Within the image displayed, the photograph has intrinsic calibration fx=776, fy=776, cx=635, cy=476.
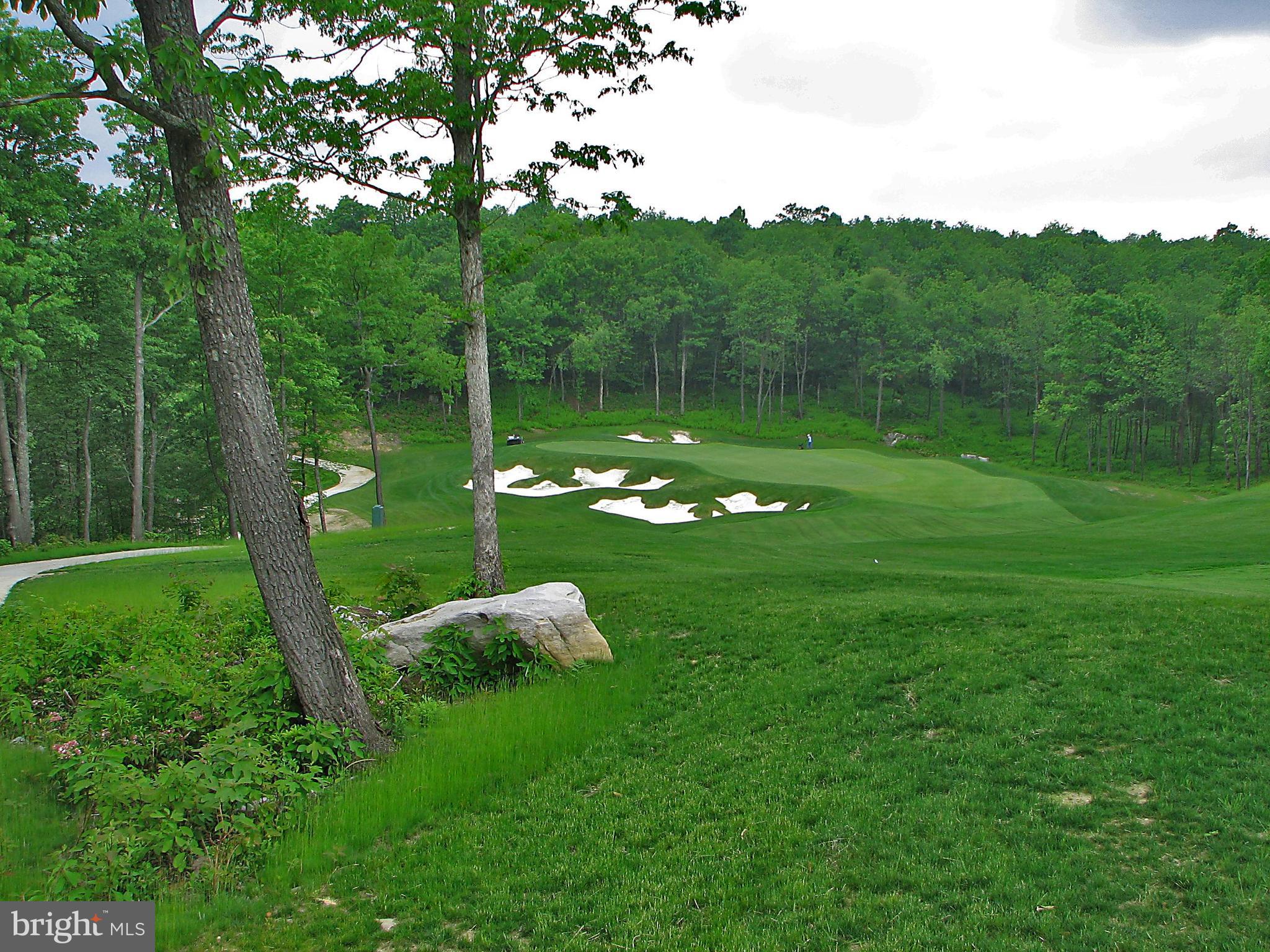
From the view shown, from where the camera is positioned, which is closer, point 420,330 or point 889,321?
point 420,330

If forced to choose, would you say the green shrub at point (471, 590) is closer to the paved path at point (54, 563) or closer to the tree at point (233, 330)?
the tree at point (233, 330)

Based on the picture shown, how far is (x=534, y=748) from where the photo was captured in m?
7.46

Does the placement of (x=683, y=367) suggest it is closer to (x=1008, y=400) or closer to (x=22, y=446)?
(x=1008, y=400)

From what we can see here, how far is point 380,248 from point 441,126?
22.3 meters

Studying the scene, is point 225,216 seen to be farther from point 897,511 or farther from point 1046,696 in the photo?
point 897,511

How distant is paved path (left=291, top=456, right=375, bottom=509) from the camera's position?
131 ft

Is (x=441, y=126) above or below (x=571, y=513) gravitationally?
above

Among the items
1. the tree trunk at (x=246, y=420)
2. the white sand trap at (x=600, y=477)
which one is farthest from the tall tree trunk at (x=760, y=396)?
the tree trunk at (x=246, y=420)

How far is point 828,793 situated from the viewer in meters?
6.16

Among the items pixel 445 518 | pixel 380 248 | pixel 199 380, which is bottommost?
pixel 445 518

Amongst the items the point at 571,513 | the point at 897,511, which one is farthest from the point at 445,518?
the point at 897,511

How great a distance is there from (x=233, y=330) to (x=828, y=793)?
20.5 feet

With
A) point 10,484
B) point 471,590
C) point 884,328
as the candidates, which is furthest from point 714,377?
point 471,590

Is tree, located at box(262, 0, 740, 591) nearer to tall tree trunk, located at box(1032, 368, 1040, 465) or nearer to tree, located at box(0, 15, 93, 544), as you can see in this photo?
tree, located at box(0, 15, 93, 544)
